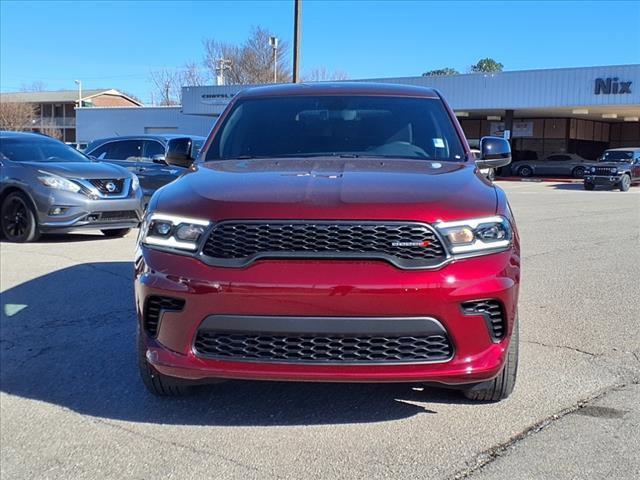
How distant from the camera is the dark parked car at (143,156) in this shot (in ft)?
42.4

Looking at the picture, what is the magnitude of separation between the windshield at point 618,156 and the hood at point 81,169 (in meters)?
25.0

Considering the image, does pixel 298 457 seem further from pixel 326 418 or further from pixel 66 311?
pixel 66 311

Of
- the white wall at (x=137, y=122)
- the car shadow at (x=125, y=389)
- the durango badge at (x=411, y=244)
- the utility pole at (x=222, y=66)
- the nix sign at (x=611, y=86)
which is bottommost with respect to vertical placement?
the car shadow at (x=125, y=389)

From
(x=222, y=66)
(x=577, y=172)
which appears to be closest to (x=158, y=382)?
(x=577, y=172)

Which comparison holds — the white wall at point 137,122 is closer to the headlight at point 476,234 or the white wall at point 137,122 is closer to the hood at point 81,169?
the hood at point 81,169

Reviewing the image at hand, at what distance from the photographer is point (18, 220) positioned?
31.9 ft

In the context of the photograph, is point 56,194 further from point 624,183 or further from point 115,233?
point 624,183

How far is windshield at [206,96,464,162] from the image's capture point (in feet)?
14.2

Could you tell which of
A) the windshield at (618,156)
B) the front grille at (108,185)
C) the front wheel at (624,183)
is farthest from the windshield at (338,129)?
the windshield at (618,156)

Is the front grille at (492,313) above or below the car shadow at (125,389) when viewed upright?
above

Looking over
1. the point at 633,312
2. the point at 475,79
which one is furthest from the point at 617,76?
the point at 633,312

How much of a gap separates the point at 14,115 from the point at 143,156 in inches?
2496

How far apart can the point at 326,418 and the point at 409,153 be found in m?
1.82

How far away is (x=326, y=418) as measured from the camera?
11.4 feet
